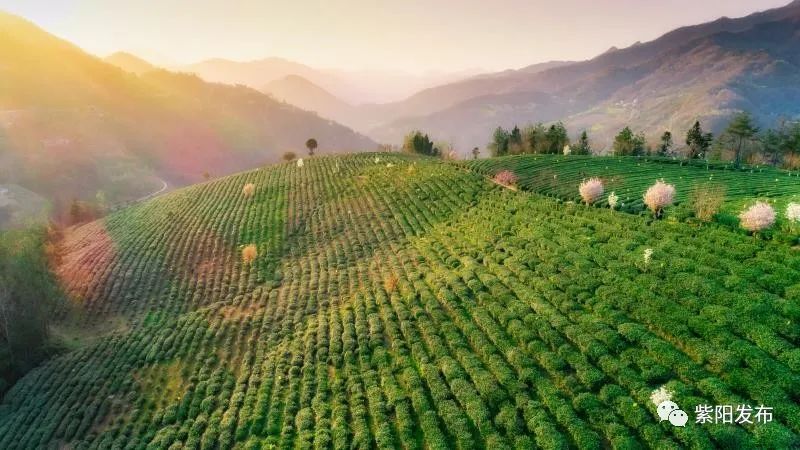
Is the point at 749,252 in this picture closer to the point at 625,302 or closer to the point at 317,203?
the point at 625,302

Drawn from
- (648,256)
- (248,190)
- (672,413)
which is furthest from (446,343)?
(248,190)

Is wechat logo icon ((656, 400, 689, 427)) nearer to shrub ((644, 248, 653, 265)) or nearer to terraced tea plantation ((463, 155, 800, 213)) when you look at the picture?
shrub ((644, 248, 653, 265))

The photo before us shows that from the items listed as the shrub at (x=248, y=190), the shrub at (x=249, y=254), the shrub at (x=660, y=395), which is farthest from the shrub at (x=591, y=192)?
the shrub at (x=248, y=190)

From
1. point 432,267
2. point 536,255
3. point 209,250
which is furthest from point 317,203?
point 536,255

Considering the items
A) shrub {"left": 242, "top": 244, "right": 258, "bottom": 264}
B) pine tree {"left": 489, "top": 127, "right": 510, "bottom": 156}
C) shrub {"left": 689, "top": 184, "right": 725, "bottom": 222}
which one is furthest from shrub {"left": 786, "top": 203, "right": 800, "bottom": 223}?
pine tree {"left": 489, "top": 127, "right": 510, "bottom": 156}

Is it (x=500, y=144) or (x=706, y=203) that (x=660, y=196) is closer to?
(x=706, y=203)

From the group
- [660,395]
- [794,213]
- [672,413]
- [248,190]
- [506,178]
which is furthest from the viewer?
[248,190]
